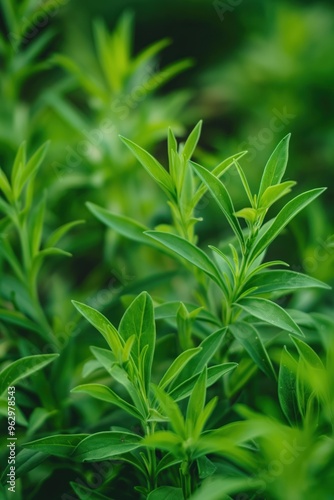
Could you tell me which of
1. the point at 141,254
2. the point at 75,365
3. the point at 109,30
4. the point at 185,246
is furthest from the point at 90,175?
the point at 109,30

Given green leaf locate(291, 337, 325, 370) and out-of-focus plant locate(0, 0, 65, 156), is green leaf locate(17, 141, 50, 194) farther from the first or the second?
green leaf locate(291, 337, 325, 370)

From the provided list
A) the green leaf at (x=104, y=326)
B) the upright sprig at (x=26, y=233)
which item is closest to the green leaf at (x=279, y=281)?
the green leaf at (x=104, y=326)

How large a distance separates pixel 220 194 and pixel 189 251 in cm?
10

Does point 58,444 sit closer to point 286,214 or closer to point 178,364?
point 178,364

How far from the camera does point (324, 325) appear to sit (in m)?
1.07

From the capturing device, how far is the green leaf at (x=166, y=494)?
87 centimetres

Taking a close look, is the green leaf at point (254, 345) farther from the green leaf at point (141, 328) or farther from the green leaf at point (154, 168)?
the green leaf at point (154, 168)

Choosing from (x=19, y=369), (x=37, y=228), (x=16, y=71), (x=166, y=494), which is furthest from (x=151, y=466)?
(x=16, y=71)

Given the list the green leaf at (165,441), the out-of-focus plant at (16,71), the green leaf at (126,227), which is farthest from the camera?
the out-of-focus plant at (16,71)

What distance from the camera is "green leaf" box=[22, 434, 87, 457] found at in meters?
0.91

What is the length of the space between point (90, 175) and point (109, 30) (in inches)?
45.8

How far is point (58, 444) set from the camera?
3.02ft

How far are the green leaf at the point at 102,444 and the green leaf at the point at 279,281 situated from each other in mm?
291

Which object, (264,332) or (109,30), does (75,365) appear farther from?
(109,30)
